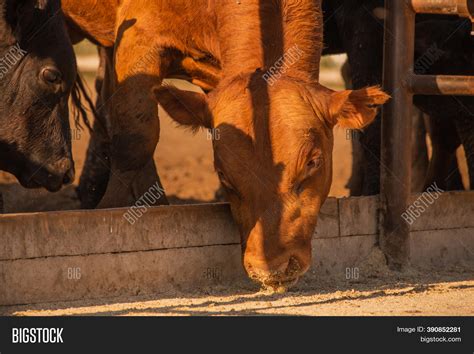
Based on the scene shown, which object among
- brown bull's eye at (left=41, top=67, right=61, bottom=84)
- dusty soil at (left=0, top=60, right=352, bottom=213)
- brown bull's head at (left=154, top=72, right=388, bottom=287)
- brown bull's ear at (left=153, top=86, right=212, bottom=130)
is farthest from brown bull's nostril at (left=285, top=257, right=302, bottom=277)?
brown bull's eye at (left=41, top=67, right=61, bottom=84)

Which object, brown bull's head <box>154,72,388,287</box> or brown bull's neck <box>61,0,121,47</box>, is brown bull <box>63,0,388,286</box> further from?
brown bull's neck <box>61,0,121,47</box>

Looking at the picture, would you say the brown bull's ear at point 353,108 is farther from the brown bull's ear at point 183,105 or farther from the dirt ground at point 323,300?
the dirt ground at point 323,300

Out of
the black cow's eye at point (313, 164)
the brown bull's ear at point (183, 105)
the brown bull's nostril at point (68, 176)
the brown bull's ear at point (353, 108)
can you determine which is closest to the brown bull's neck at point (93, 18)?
the brown bull's nostril at point (68, 176)

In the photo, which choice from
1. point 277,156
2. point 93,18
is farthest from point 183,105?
point 93,18

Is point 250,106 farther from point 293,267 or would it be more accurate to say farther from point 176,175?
point 176,175

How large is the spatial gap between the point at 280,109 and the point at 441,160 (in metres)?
3.41

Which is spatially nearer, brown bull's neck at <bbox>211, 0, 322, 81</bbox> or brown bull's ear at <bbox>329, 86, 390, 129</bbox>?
brown bull's ear at <bbox>329, 86, 390, 129</bbox>

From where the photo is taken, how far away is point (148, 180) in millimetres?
8195

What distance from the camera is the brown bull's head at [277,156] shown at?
20.3 feet

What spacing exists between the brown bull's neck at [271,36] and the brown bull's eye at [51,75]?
1.06 metres

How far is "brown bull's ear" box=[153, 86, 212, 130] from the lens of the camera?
669 cm

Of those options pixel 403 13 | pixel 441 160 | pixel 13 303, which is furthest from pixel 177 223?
pixel 441 160

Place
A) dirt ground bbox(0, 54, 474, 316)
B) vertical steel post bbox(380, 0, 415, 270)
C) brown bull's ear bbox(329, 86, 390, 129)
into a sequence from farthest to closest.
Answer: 1. vertical steel post bbox(380, 0, 415, 270)
2. brown bull's ear bbox(329, 86, 390, 129)
3. dirt ground bbox(0, 54, 474, 316)

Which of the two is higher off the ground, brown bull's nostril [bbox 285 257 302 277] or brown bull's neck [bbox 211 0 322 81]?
brown bull's neck [bbox 211 0 322 81]
